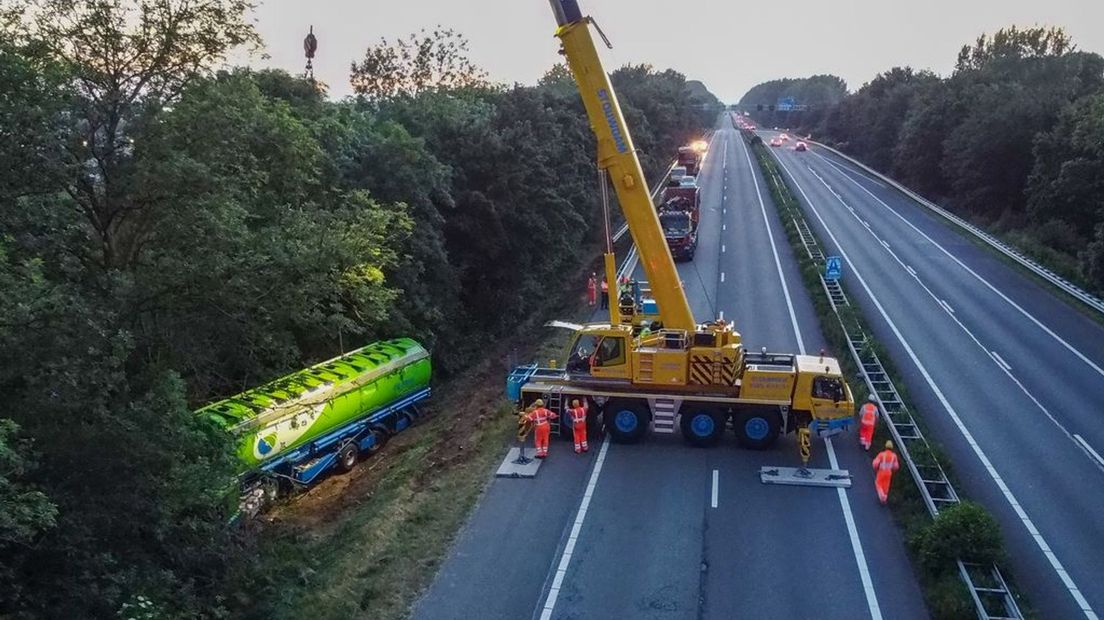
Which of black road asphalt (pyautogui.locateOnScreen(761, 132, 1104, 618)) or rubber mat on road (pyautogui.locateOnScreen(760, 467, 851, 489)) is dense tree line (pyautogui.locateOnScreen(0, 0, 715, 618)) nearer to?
rubber mat on road (pyautogui.locateOnScreen(760, 467, 851, 489))

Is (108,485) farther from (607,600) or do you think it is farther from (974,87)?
(974,87)

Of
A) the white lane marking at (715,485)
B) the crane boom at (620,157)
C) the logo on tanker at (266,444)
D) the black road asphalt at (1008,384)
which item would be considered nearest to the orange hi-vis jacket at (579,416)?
the crane boom at (620,157)

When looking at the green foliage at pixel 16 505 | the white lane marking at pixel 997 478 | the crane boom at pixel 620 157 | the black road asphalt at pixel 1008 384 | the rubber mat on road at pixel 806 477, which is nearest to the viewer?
the green foliage at pixel 16 505

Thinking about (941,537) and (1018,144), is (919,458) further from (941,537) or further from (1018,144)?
(1018,144)

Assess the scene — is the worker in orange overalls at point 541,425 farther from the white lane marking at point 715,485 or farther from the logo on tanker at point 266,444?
the logo on tanker at point 266,444

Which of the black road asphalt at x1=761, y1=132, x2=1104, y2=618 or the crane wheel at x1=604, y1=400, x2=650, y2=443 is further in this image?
the crane wheel at x1=604, y1=400, x2=650, y2=443

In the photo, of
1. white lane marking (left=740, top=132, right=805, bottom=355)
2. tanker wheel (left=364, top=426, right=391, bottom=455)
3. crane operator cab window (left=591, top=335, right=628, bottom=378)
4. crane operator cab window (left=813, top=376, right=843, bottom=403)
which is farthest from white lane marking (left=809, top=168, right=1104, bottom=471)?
tanker wheel (left=364, top=426, right=391, bottom=455)

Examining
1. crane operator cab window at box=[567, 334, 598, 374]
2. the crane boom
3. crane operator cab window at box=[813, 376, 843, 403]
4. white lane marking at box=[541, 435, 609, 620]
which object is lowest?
white lane marking at box=[541, 435, 609, 620]
